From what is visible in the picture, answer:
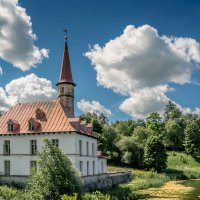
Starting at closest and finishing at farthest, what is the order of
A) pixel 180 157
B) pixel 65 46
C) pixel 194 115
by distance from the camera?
pixel 65 46
pixel 180 157
pixel 194 115

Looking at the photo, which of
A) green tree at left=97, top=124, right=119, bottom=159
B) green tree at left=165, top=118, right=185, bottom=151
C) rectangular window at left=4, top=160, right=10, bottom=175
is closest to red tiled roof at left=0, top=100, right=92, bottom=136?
rectangular window at left=4, top=160, right=10, bottom=175

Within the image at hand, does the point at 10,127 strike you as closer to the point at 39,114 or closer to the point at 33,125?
the point at 33,125

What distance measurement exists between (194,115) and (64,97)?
102 m

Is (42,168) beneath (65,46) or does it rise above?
beneath

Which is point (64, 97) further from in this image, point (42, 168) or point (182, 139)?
point (182, 139)

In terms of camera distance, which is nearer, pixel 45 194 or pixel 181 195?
pixel 45 194

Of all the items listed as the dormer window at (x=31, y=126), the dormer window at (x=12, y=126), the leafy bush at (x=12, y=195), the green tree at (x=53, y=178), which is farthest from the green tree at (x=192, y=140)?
the green tree at (x=53, y=178)

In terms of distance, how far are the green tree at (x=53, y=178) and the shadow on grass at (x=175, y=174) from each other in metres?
40.9

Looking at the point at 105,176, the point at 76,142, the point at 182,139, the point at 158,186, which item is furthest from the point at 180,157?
the point at 76,142

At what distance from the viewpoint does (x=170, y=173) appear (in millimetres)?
73688

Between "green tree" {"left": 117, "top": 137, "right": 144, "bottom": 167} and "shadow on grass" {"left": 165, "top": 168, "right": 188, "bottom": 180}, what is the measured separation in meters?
6.30

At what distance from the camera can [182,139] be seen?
11088 centimetres

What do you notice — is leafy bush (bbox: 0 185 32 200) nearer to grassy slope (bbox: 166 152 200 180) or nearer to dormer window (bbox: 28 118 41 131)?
dormer window (bbox: 28 118 41 131)

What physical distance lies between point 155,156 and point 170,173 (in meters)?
4.41
